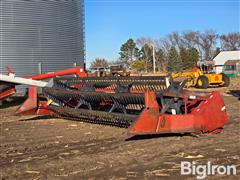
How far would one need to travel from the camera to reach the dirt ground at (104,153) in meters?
5.48

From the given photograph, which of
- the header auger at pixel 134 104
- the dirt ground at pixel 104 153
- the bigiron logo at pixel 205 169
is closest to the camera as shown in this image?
the bigiron logo at pixel 205 169

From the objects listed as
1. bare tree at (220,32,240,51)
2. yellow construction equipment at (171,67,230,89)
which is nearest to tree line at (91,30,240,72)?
bare tree at (220,32,240,51)

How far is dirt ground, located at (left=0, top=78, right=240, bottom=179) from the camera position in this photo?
5.48 metres

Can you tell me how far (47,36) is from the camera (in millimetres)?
18047

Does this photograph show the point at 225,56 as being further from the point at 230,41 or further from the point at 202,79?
the point at 202,79

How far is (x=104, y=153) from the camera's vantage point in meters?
6.65

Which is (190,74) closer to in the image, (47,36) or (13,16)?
(47,36)

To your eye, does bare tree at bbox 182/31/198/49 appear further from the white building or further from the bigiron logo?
the bigiron logo

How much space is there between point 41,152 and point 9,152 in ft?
1.98

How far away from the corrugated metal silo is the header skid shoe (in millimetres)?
10996

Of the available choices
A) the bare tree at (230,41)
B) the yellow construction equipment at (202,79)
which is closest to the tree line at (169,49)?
the bare tree at (230,41)

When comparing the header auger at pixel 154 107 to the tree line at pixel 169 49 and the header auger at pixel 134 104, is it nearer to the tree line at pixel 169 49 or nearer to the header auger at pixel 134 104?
the header auger at pixel 134 104

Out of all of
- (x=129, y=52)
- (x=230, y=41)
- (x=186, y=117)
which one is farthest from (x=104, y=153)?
(x=230, y=41)

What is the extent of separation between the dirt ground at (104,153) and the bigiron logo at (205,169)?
103 mm
